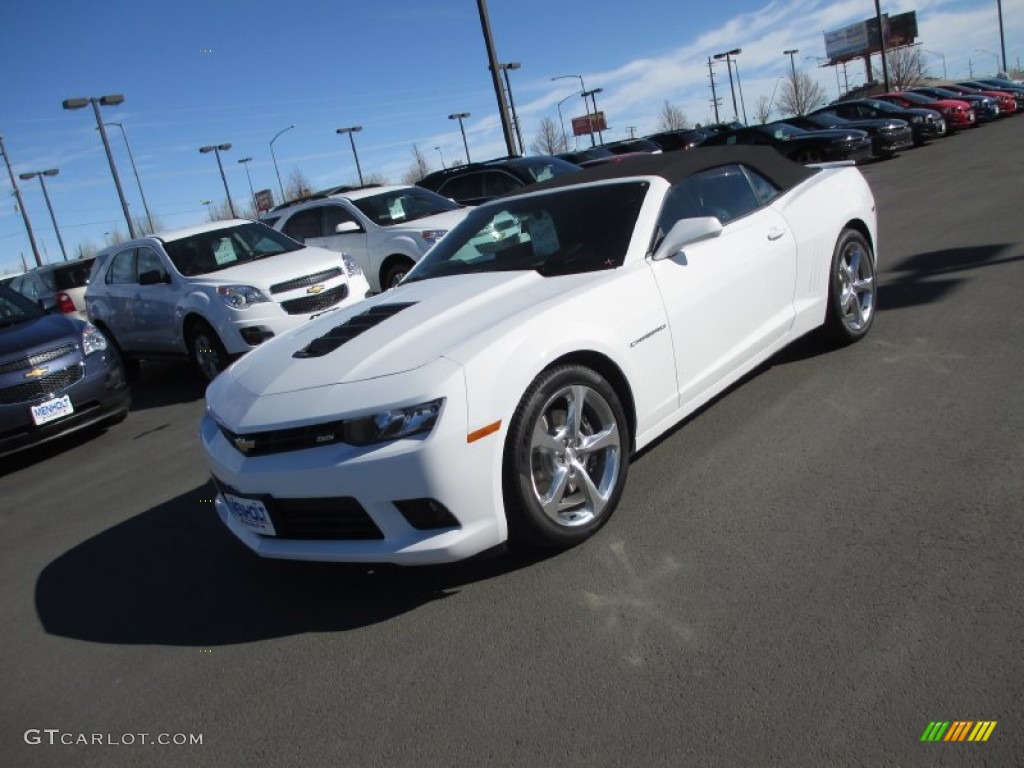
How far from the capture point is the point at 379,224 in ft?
36.4

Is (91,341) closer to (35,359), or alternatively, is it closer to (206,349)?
(35,359)

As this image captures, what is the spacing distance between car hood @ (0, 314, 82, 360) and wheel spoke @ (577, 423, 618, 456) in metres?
5.30

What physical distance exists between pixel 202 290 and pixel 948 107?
1016 inches

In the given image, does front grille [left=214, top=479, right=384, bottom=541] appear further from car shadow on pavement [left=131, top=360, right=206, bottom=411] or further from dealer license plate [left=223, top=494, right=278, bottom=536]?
car shadow on pavement [left=131, top=360, right=206, bottom=411]

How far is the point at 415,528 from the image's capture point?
299 cm

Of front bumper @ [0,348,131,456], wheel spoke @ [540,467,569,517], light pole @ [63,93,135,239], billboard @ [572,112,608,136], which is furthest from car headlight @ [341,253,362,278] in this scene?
billboard @ [572,112,608,136]

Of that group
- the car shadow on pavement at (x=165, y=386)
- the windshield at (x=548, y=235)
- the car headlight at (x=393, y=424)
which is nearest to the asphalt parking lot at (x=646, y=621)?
the car headlight at (x=393, y=424)

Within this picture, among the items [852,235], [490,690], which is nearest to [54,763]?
[490,690]

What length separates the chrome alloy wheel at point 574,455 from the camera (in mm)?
3275

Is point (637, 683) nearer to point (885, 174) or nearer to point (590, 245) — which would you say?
point (590, 245)

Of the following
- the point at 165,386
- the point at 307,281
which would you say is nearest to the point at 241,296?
the point at 307,281

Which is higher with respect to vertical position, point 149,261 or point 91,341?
point 149,261

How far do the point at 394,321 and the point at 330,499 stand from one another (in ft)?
3.30

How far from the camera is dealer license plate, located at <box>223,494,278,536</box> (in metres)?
3.24
